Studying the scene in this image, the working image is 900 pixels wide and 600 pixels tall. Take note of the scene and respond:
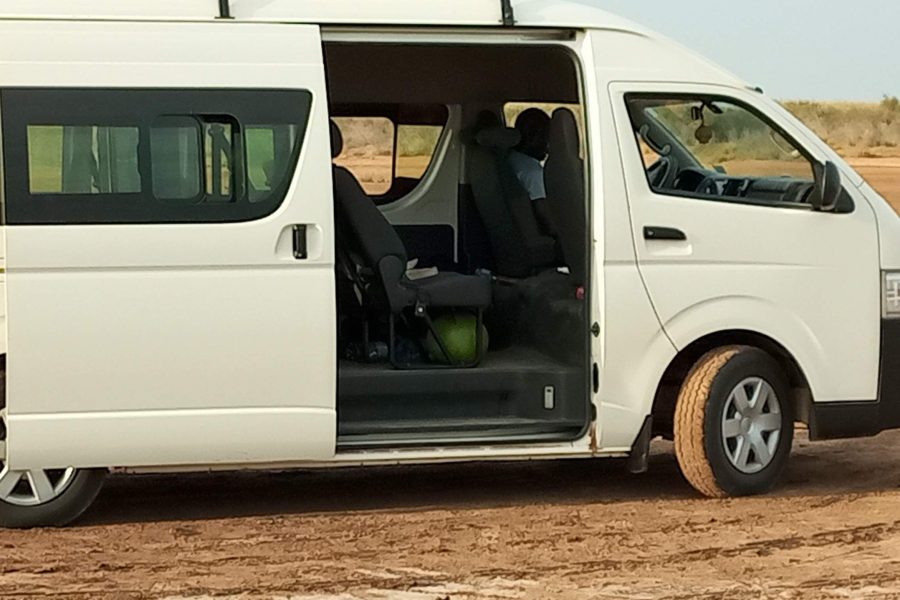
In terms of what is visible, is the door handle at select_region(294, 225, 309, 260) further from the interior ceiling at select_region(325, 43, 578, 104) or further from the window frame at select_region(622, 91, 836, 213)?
the interior ceiling at select_region(325, 43, 578, 104)

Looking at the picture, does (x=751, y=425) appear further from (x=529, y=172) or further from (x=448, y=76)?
(x=448, y=76)

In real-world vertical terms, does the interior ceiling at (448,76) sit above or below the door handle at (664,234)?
above

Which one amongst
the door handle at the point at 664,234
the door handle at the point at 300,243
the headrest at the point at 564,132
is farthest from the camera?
the headrest at the point at 564,132

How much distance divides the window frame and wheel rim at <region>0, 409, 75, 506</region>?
10.3 feet

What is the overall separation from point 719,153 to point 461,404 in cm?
191

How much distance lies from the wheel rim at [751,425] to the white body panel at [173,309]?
204 centimetres

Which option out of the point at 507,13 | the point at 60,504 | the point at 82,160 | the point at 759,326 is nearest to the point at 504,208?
the point at 507,13

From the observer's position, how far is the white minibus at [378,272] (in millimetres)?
7605

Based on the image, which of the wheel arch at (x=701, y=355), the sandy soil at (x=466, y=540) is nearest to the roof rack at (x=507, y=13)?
the wheel arch at (x=701, y=355)

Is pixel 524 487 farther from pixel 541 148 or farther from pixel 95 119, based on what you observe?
pixel 95 119

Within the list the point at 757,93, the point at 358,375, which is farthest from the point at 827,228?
the point at 358,375

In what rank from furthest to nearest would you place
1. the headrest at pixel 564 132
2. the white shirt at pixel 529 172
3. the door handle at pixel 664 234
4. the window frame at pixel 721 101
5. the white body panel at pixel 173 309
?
the white shirt at pixel 529 172, the headrest at pixel 564 132, the window frame at pixel 721 101, the door handle at pixel 664 234, the white body panel at pixel 173 309

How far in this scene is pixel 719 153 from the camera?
8953 mm

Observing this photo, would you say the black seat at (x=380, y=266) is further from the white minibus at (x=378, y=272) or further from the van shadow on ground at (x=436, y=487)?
the van shadow on ground at (x=436, y=487)
